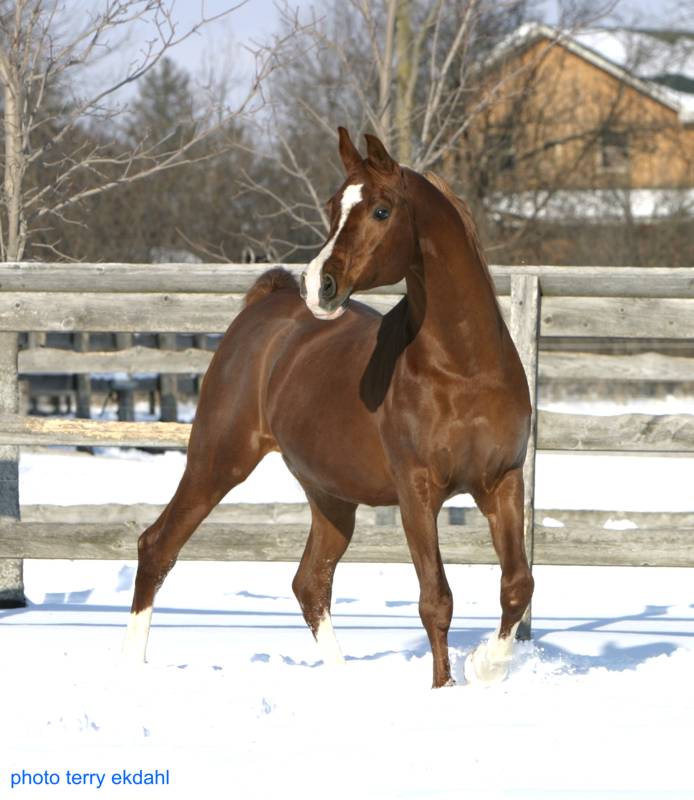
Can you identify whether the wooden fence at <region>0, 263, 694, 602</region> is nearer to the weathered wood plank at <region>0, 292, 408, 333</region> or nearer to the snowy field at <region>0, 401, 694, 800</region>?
the weathered wood plank at <region>0, 292, 408, 333</region>

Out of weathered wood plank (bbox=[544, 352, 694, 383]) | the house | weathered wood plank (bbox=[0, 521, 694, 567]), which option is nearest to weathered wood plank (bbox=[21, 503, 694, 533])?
weathered wood plank (bbox=[0, 521, 694, 567])

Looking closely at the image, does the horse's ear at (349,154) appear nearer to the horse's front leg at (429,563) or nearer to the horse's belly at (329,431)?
the horse's belly at (329,431)

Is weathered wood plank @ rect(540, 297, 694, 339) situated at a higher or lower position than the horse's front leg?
higher

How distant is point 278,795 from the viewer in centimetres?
329

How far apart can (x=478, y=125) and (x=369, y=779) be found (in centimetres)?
2154

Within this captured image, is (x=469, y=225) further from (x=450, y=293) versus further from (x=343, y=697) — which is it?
(x=343, y=697)

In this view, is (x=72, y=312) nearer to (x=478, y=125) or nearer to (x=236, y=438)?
(x=236, y=438)

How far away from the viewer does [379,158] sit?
13.7 feet

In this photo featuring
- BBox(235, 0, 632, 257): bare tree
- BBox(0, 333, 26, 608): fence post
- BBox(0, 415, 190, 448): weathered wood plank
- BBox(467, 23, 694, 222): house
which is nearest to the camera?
BBox(0, 415, 190, 448): weathered wood plank

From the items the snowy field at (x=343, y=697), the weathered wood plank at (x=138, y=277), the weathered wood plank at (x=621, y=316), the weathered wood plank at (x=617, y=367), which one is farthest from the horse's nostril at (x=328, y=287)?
the weathered wood plank at (x=617, y=367)

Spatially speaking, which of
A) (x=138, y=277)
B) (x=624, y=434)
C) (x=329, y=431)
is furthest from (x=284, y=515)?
(x=329, y=431)

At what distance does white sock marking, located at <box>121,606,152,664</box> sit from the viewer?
5188 millimetres

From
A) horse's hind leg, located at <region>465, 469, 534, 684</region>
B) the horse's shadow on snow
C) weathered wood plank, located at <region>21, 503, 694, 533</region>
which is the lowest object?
the horse's shadow on snow

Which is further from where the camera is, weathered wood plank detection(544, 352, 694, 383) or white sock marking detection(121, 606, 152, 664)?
weathered wood plank detection(544, 352, 694, 383)
